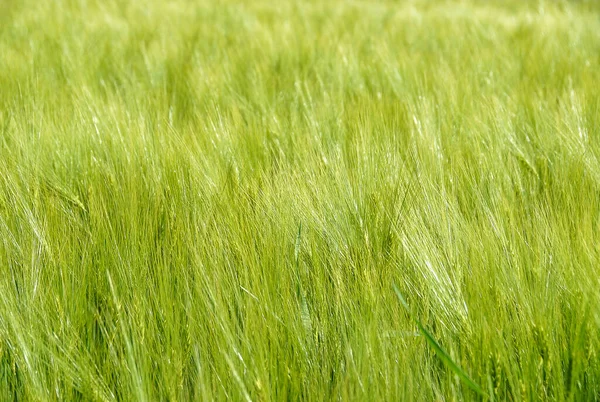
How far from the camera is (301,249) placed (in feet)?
3.06

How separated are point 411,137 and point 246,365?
72 cm

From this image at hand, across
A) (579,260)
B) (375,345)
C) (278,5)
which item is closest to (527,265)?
(579,260)

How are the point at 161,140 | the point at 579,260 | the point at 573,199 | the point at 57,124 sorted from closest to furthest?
the point at 579,260 → the point at 573,199 → the point at 161,140 → the point at 57,124

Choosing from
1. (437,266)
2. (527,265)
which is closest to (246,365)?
(437,266)

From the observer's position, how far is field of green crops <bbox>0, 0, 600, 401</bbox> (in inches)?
28.8

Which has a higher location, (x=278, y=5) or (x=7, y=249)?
(x=7, y=249)

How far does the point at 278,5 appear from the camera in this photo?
3.95 meters

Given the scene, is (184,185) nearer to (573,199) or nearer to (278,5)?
(573,199)

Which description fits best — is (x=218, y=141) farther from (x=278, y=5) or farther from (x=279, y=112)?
(x=278, y=5)

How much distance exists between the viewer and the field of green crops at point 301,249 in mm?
732

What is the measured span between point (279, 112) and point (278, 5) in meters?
2.51

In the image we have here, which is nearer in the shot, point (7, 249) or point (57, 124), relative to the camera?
point (7, 249)

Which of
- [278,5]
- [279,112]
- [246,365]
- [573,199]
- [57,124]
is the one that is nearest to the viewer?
[246,365]

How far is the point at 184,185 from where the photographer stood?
1074mm
